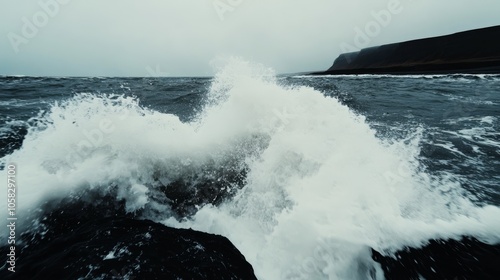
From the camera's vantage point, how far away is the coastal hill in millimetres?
29641

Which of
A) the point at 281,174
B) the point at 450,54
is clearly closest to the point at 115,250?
the point at 281,174

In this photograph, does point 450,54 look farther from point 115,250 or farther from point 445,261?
point 115,250

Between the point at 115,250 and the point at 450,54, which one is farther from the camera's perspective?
the point at 450,54

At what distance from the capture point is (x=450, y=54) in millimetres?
Result: 34781

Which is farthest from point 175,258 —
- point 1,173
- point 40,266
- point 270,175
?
point 1,173

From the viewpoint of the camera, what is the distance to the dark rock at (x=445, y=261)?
2.39 m

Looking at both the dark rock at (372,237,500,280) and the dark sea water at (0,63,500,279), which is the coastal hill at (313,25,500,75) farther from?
the dark rock at (372,237,500,280)

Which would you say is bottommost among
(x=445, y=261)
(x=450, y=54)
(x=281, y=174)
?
(x=450, y=54)

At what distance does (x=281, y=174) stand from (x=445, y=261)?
2.28 m

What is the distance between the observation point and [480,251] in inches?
102

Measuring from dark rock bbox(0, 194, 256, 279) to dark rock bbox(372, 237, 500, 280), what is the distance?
1448 mm

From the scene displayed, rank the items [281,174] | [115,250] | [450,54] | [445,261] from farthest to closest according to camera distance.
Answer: [450,54] < [281,174] < [115,250] < [445,261]

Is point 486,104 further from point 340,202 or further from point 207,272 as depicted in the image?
point 207,272

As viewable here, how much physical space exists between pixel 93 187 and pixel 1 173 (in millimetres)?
1693
